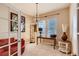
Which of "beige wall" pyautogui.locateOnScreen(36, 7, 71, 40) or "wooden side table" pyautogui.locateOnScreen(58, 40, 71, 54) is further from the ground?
"beige wall" pyautogui.locateOnScreen(36, 7, 71, 40)

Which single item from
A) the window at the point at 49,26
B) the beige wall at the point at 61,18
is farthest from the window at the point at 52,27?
the beige wall at the point at 61,18

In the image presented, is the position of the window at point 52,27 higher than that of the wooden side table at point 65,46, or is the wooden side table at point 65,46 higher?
the window at point 52,27

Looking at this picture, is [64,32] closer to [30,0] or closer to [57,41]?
[57,41]

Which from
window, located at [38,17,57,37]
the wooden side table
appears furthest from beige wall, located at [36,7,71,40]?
the wooden side table

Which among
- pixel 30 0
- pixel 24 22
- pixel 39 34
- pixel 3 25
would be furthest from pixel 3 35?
pixel 30 0

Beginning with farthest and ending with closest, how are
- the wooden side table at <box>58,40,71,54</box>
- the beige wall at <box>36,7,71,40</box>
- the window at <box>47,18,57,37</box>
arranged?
the window at <box>47,18,57,37</box>, the beige wall at <box>36,7,71,40</box>, the wooden side table at <box>58,40,71,54</box>

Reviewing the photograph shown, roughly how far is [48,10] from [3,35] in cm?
207

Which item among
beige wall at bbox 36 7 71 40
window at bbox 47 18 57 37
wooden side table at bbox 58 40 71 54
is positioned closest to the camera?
wooden side table at bbox 58 40 71 54

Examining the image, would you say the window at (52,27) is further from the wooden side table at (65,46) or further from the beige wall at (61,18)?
the wooden side table at (65,46)

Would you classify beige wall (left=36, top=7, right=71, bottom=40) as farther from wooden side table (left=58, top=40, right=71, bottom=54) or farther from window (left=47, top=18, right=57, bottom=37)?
wooden side table (left=58, top=40, right=71, bottom=54)

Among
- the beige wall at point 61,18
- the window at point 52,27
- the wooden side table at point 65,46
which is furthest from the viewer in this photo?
the window at point 52,27

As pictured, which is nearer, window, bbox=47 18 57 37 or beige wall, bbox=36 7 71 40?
beige wall, bbox=36 7 71 40

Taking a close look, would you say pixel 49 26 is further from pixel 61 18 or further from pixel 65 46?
pixel 65 46

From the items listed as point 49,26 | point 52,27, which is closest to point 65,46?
point 52,27
